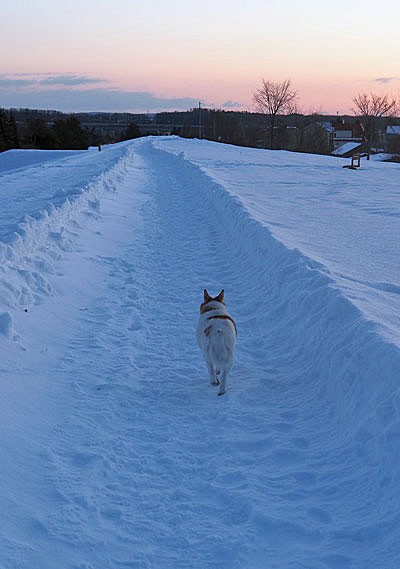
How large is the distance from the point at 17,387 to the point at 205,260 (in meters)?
5.94

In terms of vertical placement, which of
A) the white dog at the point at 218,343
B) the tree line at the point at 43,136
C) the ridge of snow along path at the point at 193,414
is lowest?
the ridge of snow along path at the point at 193,414

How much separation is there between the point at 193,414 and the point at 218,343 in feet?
2.23

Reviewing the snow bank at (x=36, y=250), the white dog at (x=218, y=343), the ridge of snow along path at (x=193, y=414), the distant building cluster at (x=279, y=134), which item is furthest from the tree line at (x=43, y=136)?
the white dog at (x=218, y=343)

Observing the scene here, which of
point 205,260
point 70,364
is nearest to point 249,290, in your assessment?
point 205,260

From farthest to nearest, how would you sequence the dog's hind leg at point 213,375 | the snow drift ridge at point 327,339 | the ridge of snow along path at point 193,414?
the dog's hind leg at point 213,375
the snow drift ridge at point 327,339
the ridge of snow along path at point 193,414

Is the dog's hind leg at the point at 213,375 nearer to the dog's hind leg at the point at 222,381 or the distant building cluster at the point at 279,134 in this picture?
the dog's hind leg at the point at 222,381

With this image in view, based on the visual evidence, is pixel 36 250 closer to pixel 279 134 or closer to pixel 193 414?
pixel 193 414

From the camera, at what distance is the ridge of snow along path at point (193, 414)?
3.41 metres

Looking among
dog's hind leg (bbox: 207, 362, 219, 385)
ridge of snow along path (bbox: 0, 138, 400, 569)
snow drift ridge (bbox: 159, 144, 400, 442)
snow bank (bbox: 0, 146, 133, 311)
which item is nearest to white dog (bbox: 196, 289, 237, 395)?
dog's hind leg (bbox: 207, 362, 219, 385)

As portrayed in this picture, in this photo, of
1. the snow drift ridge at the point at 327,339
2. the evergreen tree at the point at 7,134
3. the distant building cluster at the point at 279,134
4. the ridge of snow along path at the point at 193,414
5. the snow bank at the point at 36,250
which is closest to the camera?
the ridge of snow along path at the point at 193,414

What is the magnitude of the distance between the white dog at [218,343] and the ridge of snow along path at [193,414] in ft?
0.67

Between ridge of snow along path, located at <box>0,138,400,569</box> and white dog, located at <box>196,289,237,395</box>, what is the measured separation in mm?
203

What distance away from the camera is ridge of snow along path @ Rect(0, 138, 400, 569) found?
3.41 m

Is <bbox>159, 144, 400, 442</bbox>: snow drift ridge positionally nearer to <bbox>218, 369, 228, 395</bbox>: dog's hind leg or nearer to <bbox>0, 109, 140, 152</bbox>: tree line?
<bbox>218, 369, 228, 395</bbox>: dog's hind leg
